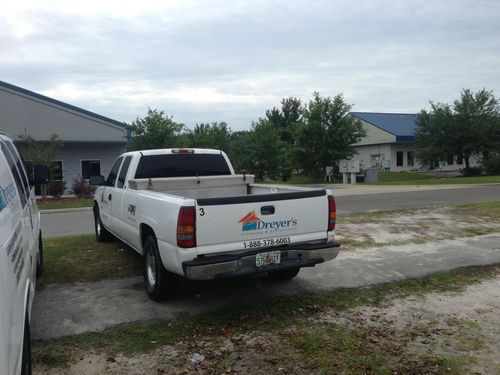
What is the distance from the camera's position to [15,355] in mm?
2604

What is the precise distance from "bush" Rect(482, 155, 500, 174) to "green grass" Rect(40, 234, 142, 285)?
36410 millimetres

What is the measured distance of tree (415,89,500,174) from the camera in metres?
38.7

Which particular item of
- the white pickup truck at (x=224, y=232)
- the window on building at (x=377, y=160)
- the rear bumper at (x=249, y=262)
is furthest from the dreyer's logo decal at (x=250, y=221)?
the window on building at (x=377, y=160)

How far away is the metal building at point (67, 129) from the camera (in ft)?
82.5

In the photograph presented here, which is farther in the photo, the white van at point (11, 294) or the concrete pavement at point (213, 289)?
the concrete pavement at point (213, 289)

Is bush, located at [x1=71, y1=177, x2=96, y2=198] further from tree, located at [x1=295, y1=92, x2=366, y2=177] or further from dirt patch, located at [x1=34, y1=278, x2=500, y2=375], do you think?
dirt patch, located at [x1=34, y1=278, x2=500, y2=375]

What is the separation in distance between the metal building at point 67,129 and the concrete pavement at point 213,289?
799 inches

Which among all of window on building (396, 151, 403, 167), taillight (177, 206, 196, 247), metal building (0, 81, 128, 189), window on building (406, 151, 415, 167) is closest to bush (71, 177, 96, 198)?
metal building (0, 81, 128, 189)

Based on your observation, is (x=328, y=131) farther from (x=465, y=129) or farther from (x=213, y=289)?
(x=213, y=289)

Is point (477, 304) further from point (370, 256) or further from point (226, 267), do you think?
point (226, 267)

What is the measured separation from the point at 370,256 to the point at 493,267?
188 cm

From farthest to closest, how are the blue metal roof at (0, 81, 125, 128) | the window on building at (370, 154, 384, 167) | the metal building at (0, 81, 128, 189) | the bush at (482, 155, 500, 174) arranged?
1. the window on building at (370, 154, 384, 167)
2. the bush at (482, 155, 500, 174)
3. the metal building at (0, 81, 128, 189)
4. the blue metal roof at (0, 81, 125, 128)

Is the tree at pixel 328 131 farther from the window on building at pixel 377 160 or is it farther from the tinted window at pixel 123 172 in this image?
the tinted window at pixel 123 172

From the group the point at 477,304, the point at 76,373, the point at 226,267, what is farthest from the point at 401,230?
the point at 76,373
